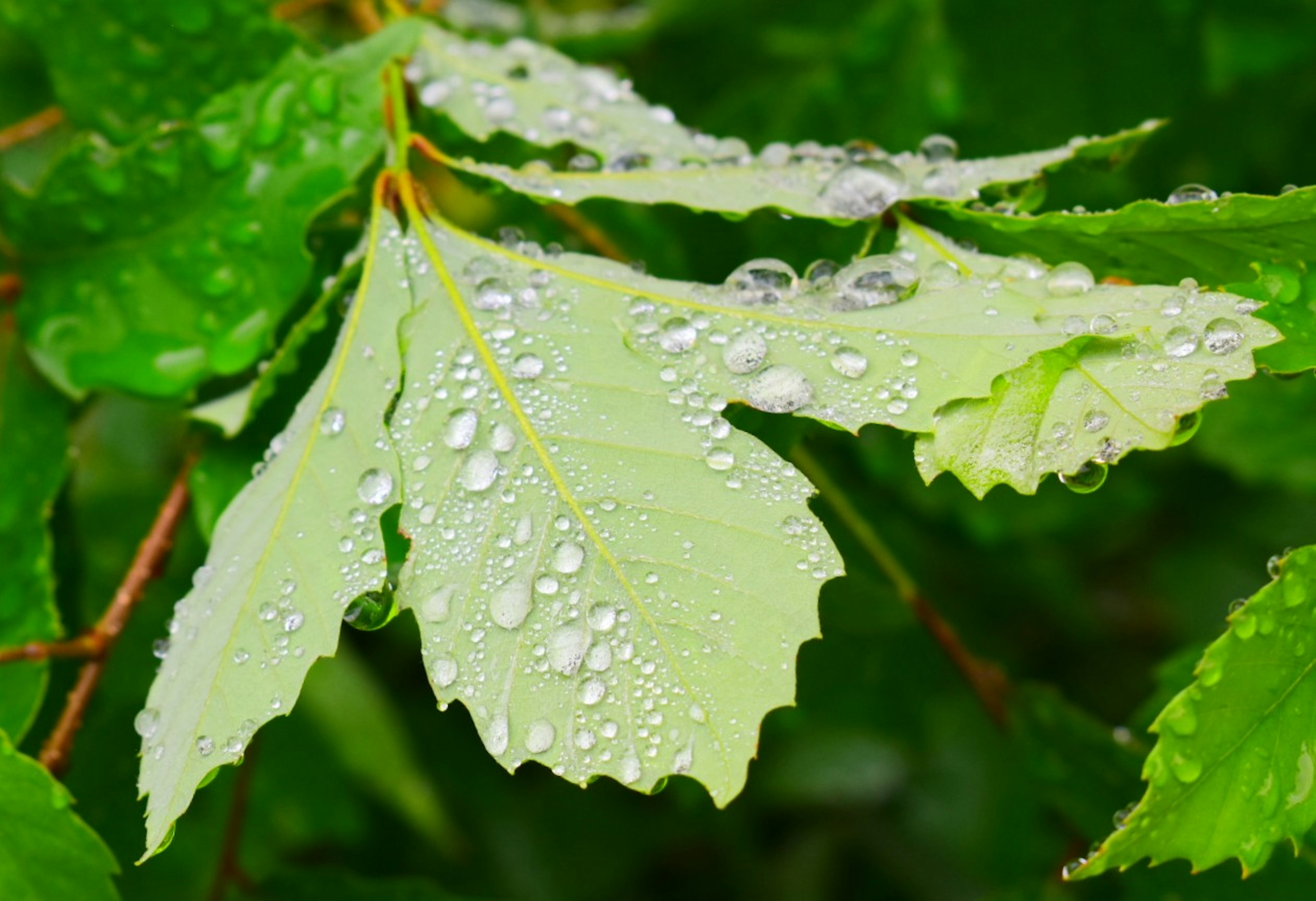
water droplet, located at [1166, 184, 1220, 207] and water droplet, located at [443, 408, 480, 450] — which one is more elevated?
water droplet, located at [443, 408, 480, 450]


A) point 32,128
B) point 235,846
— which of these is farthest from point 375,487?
point 32,128

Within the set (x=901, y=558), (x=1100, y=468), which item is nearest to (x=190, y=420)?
(x=1100, y=468)

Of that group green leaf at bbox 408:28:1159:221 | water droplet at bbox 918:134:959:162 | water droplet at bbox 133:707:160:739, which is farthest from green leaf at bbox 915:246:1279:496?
water droplet at bbox 133:707:160:739

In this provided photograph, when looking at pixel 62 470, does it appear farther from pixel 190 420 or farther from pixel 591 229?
pixel 591 229

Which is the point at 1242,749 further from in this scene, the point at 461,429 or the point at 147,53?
the point at 147,53

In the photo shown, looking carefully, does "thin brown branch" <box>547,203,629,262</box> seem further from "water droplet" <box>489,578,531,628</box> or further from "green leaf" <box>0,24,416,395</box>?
"water droplet" <box>489,578,531,628</box>

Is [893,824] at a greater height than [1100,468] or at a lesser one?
lesser
